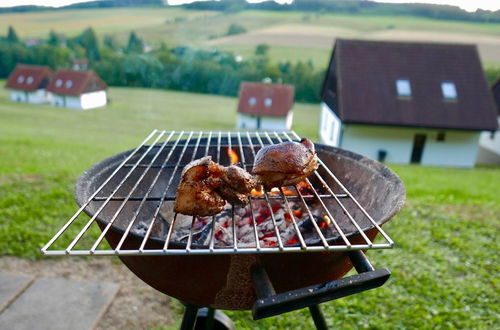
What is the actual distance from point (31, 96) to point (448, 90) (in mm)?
29057

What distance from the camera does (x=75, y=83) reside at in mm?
24875

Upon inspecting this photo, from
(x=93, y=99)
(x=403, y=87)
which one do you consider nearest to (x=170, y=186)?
(x=403, y=87)

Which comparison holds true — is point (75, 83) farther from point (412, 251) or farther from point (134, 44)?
point (412, 251)

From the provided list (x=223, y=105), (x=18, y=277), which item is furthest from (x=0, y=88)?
(x=18, y=277)

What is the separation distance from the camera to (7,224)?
172 inches

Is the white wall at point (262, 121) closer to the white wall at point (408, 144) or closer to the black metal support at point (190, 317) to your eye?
the white wall at point (408, 144)

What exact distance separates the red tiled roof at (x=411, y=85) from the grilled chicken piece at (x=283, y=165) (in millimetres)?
15219

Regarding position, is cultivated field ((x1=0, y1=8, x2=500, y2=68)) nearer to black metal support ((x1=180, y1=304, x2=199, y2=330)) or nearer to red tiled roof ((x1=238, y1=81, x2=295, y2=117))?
red tiled roof ((x1=238, y1=81, x2=295, y2=117))

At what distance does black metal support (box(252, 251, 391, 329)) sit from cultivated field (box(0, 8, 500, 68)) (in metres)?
23.7

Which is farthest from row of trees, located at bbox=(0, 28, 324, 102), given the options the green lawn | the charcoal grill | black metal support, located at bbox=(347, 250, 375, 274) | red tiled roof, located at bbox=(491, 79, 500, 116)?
black metal support, located at bbox=(347, 250, 375, 274)

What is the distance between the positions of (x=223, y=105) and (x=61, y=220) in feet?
95.6

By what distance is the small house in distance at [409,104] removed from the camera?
1680 cm

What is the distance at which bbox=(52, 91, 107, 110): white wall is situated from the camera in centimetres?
2350

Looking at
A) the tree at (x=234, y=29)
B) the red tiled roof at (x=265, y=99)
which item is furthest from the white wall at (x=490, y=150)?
the tree at (x=234, y=29)
